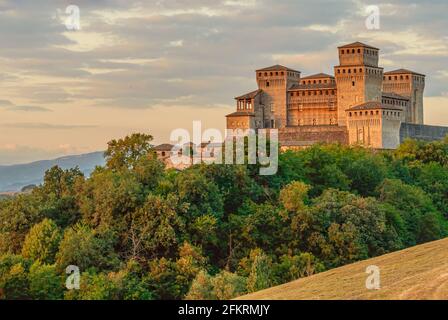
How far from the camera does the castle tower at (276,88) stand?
7831 cm

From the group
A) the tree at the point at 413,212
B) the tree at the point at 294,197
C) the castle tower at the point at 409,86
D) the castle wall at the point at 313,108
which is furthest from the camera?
the castle tower at the point at 409,86

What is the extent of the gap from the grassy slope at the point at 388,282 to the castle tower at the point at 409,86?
2719 inches

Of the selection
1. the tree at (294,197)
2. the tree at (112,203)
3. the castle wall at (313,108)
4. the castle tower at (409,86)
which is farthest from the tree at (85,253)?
the castle tower at (409,86)

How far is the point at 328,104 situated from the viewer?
7756 centimetres

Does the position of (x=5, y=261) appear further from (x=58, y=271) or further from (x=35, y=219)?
(x=35, y=219)

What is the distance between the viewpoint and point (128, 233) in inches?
1217

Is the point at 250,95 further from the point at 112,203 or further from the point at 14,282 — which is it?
the point at 14,282

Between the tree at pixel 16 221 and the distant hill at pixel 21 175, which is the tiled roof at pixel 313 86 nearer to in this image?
the tree at pixel 16 221

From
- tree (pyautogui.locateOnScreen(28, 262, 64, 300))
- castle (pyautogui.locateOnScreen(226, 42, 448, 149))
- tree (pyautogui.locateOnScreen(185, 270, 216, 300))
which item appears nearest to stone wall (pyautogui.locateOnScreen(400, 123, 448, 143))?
castle (pyautogui.locateOnScreen(226, 42, 448, 149))

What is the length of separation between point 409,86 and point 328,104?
11.2 m

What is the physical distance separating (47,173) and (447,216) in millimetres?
20485

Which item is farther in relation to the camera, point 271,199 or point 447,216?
point 447,216

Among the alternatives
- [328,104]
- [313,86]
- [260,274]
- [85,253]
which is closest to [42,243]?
[85,253]

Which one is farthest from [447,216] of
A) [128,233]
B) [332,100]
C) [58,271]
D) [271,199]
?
[332,100]
